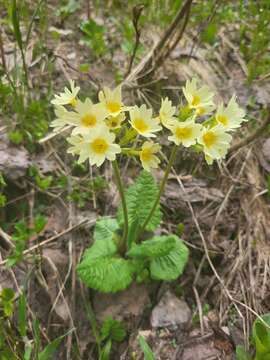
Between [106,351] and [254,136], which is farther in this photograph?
[254,136]

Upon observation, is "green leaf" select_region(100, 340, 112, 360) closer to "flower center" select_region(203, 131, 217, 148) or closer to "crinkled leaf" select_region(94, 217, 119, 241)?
"crinkled leaf" select_region(94, 217, 119, 241)

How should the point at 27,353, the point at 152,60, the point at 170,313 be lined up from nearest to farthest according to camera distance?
the point at 27,353, the point at 170,313, the point at 152,60

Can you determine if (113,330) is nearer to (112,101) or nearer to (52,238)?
(52,238)

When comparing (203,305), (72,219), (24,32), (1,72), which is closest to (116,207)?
(72,219)

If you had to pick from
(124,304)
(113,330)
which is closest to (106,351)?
(113,330)

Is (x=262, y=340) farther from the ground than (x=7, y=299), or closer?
closer

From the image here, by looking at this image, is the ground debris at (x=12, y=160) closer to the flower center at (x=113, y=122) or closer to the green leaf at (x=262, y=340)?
the flower center at (x=113, y=122)

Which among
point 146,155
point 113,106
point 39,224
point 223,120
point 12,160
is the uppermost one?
point 113,106

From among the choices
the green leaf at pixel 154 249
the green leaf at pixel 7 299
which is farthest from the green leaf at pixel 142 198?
the green leaf at pixel 7 299
